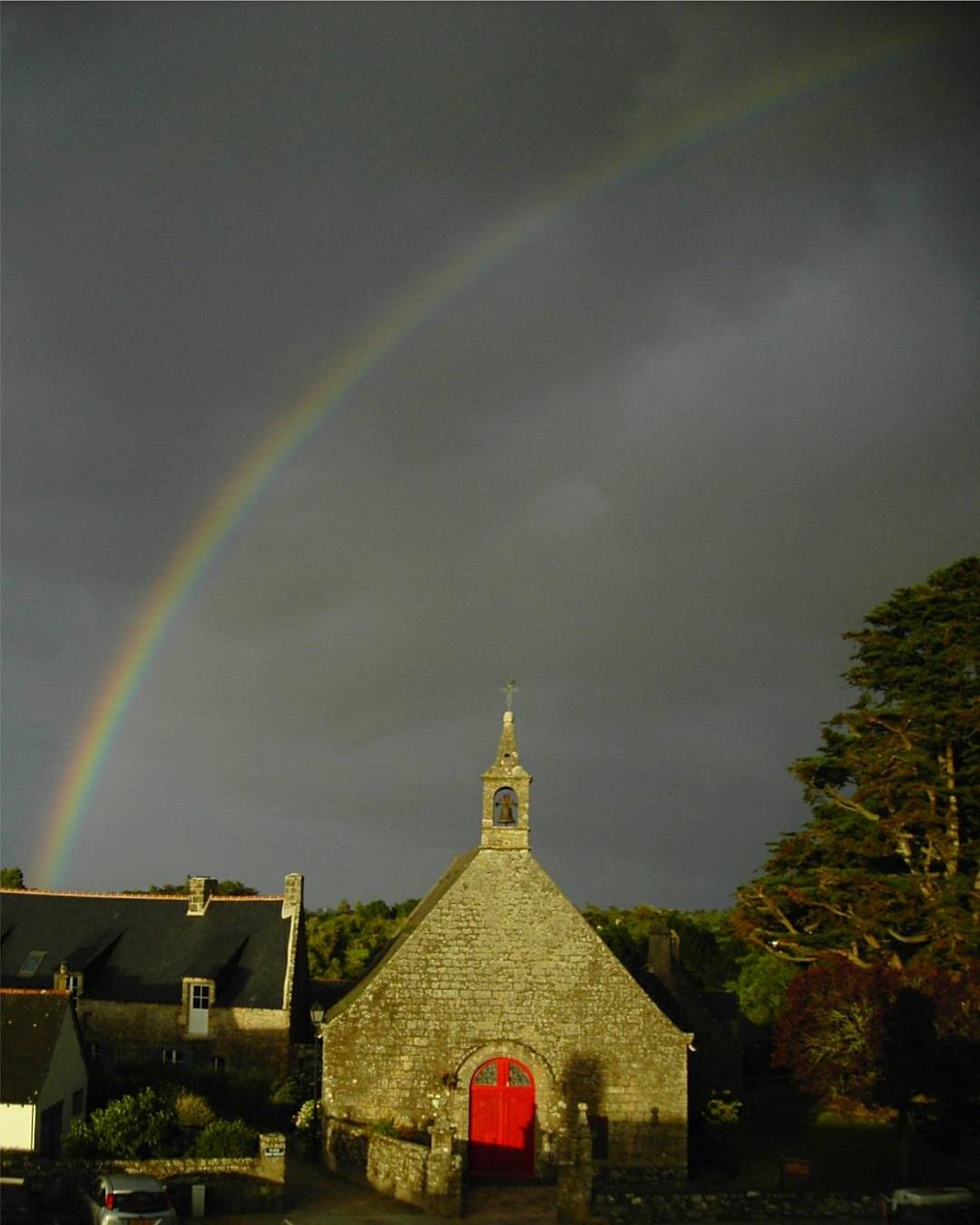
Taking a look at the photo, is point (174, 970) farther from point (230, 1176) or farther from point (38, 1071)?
point (230, 1176)

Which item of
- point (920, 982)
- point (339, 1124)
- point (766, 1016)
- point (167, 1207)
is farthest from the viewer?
point (766, 1016)

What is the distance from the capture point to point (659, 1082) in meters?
30.8

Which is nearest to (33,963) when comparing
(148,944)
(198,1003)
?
(148,944)

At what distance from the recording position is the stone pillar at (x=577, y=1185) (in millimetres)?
25641

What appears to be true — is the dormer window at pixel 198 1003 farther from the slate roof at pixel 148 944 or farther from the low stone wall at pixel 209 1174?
the low stone wall at pixel 209 1174

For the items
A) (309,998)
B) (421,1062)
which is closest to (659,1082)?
(421,1062)

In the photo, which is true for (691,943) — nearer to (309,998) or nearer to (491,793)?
(309,998)

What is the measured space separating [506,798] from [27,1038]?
13.0m

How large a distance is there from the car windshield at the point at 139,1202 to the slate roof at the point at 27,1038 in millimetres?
6123

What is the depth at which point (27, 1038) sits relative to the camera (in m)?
27.5

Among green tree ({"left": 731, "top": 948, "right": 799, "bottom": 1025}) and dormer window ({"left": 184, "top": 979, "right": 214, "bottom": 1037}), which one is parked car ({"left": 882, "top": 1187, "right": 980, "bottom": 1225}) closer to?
dormer window ({"left": 184, "top": 979, "right": 214, "bottom": 1037})

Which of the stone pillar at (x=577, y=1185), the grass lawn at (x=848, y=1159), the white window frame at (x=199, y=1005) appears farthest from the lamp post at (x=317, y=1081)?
the grass lawn at (x=848, y=1159)

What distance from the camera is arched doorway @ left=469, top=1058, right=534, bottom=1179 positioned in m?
30.3

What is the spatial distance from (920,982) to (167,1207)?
20441 mm
